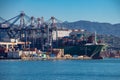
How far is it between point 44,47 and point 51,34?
5440 mm

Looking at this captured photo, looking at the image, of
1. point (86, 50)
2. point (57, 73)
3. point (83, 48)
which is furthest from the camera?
point (86, 50)

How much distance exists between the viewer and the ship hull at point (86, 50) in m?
82.1

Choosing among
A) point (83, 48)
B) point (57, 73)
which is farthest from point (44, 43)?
point (57, 73)

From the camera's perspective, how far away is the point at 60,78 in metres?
30.8

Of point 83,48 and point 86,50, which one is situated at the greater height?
point 83,48

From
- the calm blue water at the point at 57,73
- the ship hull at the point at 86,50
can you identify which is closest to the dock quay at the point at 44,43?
the ship hull at the point at 86,50

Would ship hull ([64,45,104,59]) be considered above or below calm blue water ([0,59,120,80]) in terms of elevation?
above

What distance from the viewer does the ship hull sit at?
82062 millimetres

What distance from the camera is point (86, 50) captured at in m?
82.2

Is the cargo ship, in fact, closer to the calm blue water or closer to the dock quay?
the dock quay

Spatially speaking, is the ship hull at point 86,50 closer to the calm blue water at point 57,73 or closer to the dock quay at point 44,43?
the dock quay at point 44,43

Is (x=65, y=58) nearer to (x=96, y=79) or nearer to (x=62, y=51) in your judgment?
(x=62, y=51)

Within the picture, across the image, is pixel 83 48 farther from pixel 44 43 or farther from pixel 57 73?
pixel 57 73

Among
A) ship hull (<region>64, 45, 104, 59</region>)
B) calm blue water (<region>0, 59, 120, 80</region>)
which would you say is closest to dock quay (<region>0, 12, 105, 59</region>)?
ship hull (<region>64, 45, 104, 59</region>)
